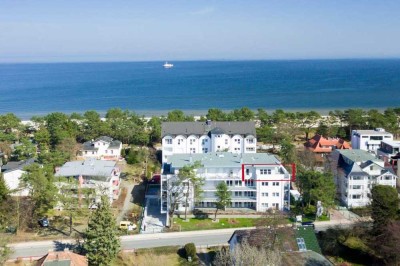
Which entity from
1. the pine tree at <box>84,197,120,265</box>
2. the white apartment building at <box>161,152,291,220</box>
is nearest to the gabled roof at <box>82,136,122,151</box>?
the white apartment building at <box>161,152,291,220</box>

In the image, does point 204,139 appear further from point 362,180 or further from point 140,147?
point 362,180

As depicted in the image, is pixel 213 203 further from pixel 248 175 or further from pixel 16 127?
pixel 16 127

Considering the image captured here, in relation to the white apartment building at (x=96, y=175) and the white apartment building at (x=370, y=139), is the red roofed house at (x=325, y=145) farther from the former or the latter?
the white apartment building at (x=96, y=175)

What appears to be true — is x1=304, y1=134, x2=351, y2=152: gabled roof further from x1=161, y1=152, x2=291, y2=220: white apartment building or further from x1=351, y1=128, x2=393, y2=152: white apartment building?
x1=161, y1=152, x2=291, y2=220: white apartment building

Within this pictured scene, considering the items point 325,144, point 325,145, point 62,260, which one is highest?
point 325,144

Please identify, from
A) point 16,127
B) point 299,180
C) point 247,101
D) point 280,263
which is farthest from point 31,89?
point 280,263

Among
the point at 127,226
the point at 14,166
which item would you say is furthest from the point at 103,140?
the point at 127,226
